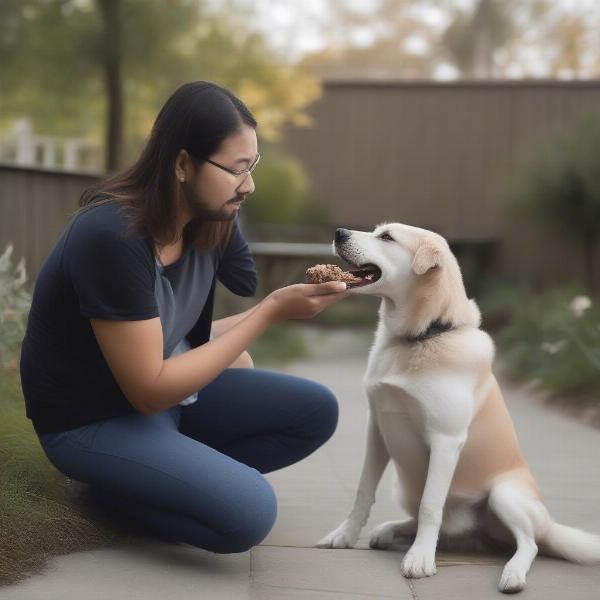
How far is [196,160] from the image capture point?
2.73m

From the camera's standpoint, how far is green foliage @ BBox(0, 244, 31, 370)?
12.8ft

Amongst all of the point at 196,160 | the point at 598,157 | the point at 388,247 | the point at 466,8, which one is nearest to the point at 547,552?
the point at 388,247

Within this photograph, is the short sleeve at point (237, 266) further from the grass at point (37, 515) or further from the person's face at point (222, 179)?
the grass at point (37, 515)

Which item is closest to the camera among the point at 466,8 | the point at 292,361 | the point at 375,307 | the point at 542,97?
the point at 292,361

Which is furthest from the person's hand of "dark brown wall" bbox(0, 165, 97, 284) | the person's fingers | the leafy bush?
the leafy bush

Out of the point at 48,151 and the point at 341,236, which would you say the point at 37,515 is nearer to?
the point at 341,236

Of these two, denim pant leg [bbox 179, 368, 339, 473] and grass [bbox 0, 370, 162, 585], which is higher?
denim pant leg [bbox 179, 368, 339, 473]

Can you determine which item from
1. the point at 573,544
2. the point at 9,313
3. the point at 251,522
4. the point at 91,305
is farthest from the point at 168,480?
the point at 9,313

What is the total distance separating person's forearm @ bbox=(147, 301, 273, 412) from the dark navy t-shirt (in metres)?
0.16

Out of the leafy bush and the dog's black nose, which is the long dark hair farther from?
the leafy bush

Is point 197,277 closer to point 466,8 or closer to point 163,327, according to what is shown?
point 163,327

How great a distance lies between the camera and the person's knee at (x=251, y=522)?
2738 millimetres

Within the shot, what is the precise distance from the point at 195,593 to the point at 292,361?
18.2 feet

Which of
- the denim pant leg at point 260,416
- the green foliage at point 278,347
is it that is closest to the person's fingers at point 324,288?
the denim pant leg at point 260,416
